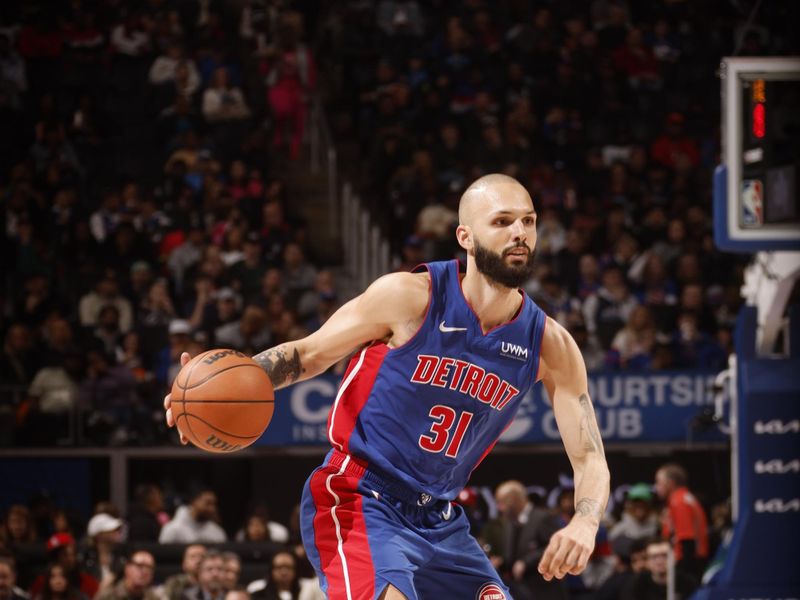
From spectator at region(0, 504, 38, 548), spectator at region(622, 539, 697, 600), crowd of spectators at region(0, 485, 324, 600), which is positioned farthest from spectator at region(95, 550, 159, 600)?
spectator at region(622, 539, 697, 600)

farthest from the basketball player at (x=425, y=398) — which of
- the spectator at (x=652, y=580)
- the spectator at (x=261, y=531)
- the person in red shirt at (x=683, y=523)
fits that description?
the spectator at (x=261, y=531)

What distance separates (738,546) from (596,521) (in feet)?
14.7

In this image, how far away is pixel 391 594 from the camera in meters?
4.75

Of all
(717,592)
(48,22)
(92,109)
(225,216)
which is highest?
(48,22)

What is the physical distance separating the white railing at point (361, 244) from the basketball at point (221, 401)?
9.22m

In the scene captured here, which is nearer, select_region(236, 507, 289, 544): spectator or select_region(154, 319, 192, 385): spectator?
select_region(236, 507, 289, 544): spectator

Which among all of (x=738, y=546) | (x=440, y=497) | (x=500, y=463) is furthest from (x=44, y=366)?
(x=440, y=497)

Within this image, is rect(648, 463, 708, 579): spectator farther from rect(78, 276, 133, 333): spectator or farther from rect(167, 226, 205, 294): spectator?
rect(167, 226, 205, 294): spectator

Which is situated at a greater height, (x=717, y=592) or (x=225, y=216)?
(x=225, y=216)

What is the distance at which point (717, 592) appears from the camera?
9.06 meters

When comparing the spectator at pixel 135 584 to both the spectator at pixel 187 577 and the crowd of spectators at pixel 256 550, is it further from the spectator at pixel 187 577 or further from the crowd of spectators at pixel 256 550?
the spectator at pixel 187 577

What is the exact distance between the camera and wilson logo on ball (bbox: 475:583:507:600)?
4969 mm

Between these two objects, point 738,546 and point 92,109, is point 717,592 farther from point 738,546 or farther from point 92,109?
point 92,109

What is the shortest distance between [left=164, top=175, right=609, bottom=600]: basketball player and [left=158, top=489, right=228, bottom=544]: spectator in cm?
632
